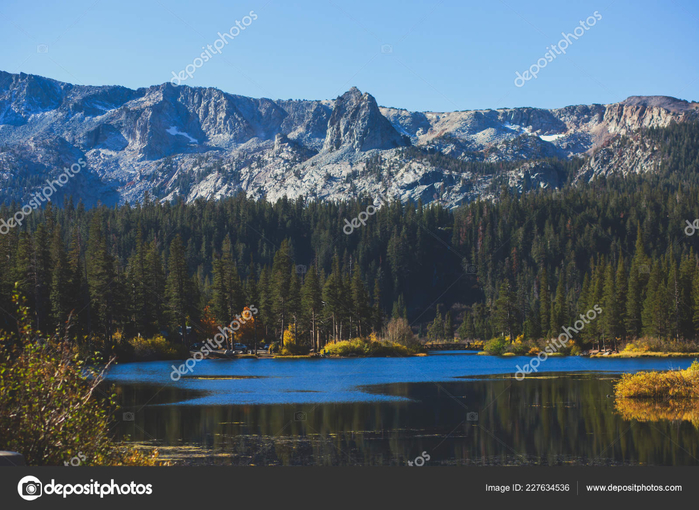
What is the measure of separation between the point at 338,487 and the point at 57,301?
74.6 meters

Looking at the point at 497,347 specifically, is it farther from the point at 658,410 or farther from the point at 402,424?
the point at 402,424

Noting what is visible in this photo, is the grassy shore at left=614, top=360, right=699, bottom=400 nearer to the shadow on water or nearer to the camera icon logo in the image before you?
the shadow on water

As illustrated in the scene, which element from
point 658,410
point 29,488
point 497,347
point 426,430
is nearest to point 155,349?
point 497,347

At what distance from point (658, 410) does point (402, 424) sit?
45.7 feet

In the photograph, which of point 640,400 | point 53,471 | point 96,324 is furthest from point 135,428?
point 96,324

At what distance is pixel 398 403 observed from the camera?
139 feet

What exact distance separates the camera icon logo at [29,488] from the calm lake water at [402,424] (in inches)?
507

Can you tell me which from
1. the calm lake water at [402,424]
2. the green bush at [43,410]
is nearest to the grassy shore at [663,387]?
the calm lake water at [402,424]

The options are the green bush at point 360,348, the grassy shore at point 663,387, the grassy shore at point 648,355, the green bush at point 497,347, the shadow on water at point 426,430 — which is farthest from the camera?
the green bush at point 497,347

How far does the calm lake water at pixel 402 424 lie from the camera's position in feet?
82.8

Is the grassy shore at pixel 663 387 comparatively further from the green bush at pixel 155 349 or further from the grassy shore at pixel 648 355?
the green bush at pixel 155 349

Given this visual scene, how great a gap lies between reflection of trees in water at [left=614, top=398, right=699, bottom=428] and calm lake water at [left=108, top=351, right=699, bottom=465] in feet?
0.57

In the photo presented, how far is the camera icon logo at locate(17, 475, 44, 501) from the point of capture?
36.0ft

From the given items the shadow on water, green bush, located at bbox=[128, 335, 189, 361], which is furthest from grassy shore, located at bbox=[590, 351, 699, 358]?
green bush, located at bbox=[128, 335, 189, 361]
